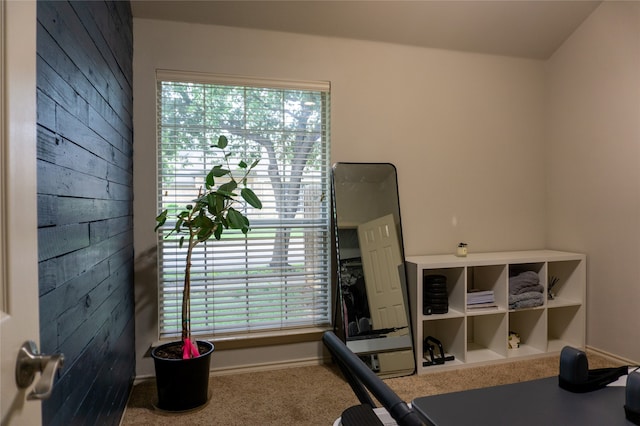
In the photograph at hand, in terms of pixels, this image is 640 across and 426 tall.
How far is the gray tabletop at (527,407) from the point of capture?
1090 mm

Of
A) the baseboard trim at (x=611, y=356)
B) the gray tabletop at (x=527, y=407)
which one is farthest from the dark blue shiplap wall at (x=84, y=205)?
the baseboard trim at (x=611, y=356)

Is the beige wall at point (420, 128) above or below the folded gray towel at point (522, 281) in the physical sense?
above

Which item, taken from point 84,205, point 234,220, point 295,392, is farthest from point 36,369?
point 295,392

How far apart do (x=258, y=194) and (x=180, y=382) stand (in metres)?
1.25

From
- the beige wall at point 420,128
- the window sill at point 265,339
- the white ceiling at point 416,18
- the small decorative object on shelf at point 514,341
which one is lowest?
the small decorative object on shelf at point 514,341

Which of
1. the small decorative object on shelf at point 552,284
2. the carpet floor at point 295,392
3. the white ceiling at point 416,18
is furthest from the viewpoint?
the small decorative object on shelf at point 552,284

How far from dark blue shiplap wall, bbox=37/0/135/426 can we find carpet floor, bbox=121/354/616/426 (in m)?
0.24

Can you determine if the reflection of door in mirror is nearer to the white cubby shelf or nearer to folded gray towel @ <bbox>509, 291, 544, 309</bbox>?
the white cubby shelf

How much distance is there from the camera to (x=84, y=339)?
151 centimetres

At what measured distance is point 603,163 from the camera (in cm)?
307

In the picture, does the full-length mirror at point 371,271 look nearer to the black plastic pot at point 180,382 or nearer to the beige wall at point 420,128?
the beige wall at point 420,128

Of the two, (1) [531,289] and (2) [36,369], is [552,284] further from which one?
(2) [36,369]

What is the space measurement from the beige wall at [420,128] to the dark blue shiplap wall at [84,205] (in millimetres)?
293

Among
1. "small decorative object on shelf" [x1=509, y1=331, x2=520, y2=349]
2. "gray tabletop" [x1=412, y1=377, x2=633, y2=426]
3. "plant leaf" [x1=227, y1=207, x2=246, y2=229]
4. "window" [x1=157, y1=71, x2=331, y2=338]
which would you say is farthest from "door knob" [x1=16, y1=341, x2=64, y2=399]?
"small decorative object on shelf" [x1=509, y1=331, x2=520, y2=349]
